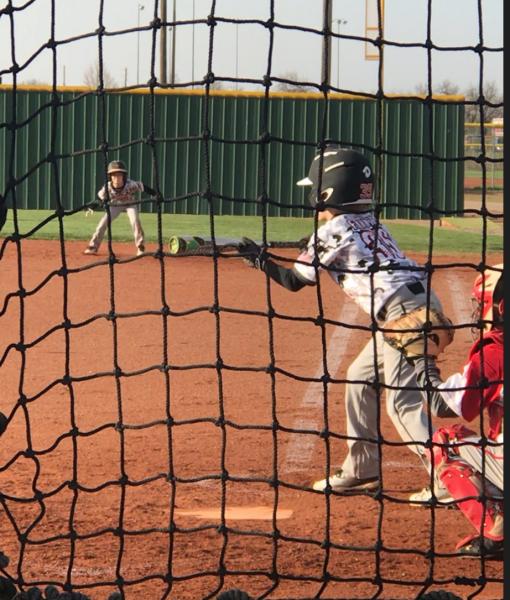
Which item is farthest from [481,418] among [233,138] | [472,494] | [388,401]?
[233,138]

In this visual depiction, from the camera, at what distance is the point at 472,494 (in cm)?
549

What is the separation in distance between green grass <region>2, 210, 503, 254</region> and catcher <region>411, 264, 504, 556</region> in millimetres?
13483

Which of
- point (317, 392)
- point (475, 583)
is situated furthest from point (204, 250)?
point (317, 392)

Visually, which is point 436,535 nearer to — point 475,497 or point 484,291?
point 475,497

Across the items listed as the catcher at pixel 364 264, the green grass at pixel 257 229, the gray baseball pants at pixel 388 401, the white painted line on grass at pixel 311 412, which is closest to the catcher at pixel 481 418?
the gray baseball pants at pixel 388 401

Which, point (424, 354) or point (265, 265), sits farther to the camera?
point (265, 265)

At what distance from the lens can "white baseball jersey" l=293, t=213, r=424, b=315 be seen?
20.0 feet

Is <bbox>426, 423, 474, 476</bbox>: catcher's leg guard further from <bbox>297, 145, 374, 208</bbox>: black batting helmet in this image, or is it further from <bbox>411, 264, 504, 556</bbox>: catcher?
<bbox>297, 145, 374, 208</bbox>: black batting helmet

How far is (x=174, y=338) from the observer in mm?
11094

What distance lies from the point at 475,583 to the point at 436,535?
1165 millimetres

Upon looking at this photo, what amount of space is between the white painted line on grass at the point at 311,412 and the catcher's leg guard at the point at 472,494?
1.38m

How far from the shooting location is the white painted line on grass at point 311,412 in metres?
7.04

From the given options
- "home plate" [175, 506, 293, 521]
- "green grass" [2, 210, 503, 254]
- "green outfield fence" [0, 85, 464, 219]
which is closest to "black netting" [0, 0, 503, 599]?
"home plate" [175, 506, 293, 521]

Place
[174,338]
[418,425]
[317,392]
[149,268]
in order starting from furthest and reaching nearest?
[149,268] < [174,338] < [317,392] < [418,425]
